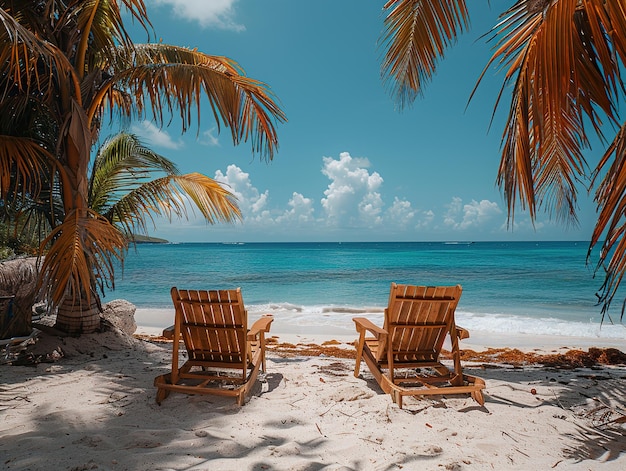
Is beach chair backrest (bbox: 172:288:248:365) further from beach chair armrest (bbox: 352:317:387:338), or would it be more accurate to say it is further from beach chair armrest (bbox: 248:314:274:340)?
beach chair armrest (bbox: 352:317:387:338)

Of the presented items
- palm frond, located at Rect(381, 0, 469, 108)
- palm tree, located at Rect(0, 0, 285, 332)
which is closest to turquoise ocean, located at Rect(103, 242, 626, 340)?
palm tree, located at Rect(0, 0, 285, 332)

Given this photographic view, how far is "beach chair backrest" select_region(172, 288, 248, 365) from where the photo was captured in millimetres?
3299

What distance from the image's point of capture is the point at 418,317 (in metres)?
3.48

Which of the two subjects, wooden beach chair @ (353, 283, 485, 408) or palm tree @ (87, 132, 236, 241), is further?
palm tree @ (87, 132, 236, 241)

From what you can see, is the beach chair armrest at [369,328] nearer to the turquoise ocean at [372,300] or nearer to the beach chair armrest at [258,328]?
the beach chair armrest at [258,328]

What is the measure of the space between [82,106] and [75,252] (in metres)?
1.77

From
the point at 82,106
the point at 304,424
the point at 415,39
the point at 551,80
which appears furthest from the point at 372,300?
the point at 551,80

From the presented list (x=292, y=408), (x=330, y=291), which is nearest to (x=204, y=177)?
(x=292, y=408)

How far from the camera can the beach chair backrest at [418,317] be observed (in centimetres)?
339

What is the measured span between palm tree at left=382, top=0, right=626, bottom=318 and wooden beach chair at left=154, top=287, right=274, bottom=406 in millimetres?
2296

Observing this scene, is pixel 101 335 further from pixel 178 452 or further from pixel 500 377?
pixel 500 377

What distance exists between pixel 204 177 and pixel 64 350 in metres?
2.58

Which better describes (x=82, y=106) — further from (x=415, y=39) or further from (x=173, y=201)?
(x=415, y=39)

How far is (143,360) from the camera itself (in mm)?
4480
